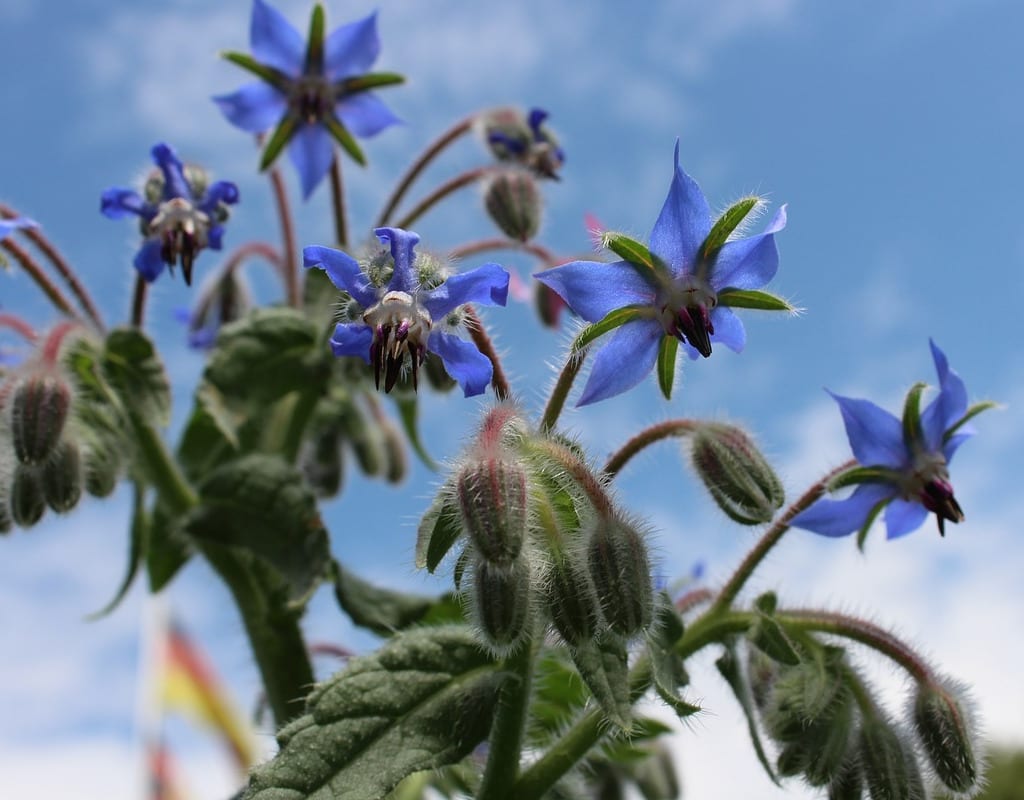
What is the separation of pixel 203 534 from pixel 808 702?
1.24 meters

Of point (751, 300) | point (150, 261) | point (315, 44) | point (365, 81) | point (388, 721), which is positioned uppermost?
point (315, 44)

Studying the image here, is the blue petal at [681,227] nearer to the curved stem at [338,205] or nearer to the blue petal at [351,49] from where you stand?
the curved stem at [338,205]

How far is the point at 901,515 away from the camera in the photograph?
2088 millimetres

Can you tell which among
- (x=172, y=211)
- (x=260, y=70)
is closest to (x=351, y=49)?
(x=260, y=70)

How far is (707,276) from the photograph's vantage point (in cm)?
184

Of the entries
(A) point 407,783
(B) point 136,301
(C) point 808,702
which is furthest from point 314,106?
(C) point 808,702

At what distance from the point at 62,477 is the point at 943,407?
159cm

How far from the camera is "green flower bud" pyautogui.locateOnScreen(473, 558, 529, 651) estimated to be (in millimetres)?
1535

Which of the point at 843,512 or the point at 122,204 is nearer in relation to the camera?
the point at 843,512

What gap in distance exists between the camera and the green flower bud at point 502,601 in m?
1.54

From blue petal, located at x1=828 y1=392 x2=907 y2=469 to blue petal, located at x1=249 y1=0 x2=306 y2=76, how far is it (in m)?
1.54

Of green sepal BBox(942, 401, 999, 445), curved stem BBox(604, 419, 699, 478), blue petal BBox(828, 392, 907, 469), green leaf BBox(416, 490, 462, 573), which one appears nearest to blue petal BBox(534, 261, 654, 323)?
curved stem BBox(604, 419, 699, 478)

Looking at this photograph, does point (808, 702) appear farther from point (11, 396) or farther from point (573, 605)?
point (11, 396)

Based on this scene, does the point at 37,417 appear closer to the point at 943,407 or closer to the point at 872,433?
the point at 872,433
